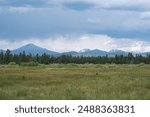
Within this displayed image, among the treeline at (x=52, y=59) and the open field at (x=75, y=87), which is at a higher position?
the treeline at (x=52, y=59)

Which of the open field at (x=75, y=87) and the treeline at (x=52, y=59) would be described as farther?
the treeline at (x=52, y=59)

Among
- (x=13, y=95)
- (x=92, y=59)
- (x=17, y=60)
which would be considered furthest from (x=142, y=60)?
(x=13, y=95)

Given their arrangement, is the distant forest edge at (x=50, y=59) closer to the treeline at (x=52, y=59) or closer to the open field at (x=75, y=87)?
the treeline at (x=52, y=59)

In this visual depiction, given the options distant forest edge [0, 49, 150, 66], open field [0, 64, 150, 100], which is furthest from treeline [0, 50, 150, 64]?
open field [0, 64, 150, 100]

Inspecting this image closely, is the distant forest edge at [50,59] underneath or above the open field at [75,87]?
above

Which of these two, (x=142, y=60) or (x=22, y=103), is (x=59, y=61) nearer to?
(x=142, y=60)

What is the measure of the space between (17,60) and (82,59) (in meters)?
34.3

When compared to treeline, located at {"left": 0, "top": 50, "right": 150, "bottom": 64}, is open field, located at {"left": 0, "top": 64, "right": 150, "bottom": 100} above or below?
below

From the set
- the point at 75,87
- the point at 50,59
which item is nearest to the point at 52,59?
the point at 50,59

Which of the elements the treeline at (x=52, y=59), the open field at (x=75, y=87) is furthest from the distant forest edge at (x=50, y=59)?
the open field at (x=75, y=87)

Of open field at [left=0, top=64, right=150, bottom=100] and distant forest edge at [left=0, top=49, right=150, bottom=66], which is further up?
distant forest edge at [left=0, top=49, right=150, bottom=66]

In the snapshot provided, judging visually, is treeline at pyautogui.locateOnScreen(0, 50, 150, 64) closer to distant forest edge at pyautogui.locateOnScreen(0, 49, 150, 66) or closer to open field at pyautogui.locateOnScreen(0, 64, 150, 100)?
distant forest edge at pyautogui.locateOnScreen(0, 49, 150, 66)

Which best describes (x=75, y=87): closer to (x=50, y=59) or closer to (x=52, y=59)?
(x=50, y=59)

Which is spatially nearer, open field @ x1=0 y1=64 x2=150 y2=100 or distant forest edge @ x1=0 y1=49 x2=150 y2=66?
open field @ x1=0 y1=64 x2=150 y2=100
